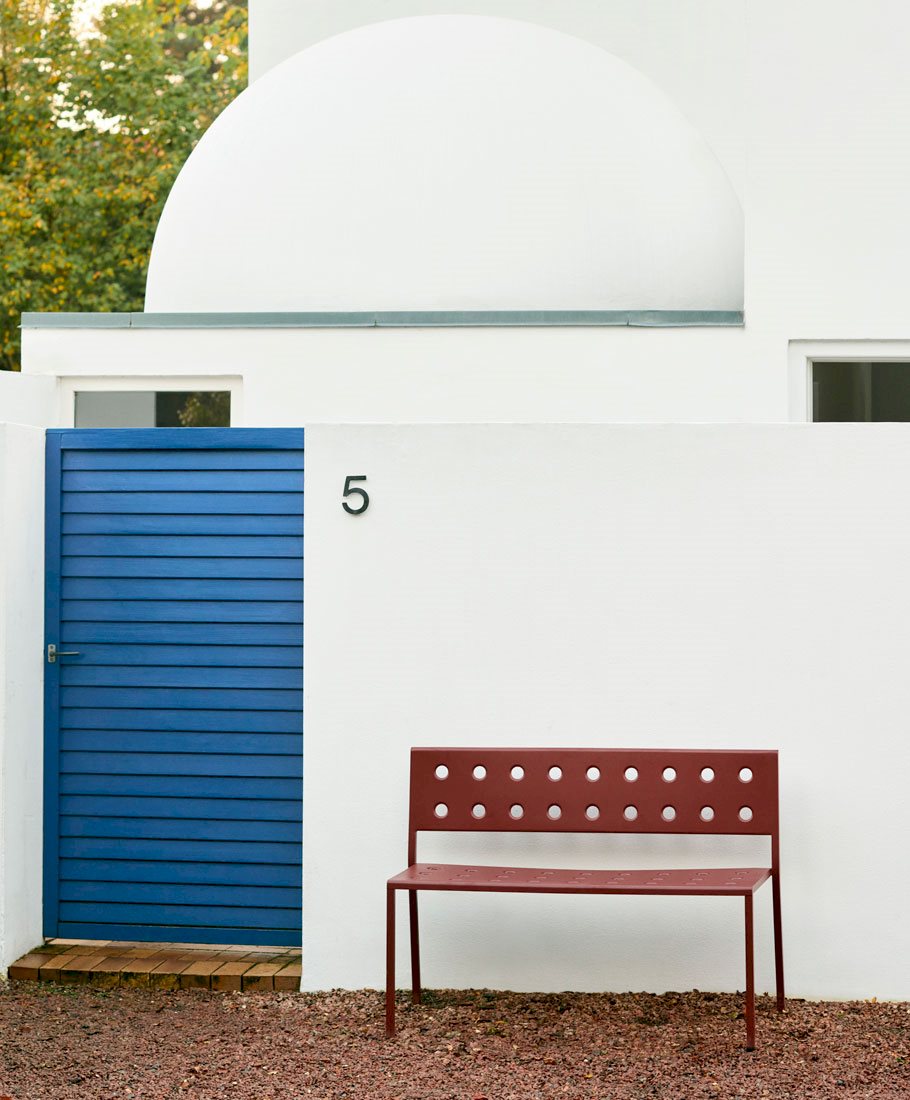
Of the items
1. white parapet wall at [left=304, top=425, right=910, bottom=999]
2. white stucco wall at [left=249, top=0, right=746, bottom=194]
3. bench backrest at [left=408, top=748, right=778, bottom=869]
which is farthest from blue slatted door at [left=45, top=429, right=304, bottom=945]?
white stucco wall at [left=249, top=0, right=746, bottom=194]

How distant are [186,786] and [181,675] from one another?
503 mm

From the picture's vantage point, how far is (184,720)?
6.77 metres

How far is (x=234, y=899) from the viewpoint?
6.69 metres

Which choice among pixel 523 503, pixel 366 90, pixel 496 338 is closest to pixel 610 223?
pixel 496 338

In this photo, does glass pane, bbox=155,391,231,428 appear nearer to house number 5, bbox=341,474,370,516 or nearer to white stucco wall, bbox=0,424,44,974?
white stucco wall, bbox=0,424,44,974

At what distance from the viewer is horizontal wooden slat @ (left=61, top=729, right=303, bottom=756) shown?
6.68 metres

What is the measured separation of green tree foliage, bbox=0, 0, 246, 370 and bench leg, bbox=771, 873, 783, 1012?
18351 mm

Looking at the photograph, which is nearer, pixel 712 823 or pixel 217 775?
pixel 712 823

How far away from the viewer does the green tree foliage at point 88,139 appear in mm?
22438

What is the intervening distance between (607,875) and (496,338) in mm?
4329

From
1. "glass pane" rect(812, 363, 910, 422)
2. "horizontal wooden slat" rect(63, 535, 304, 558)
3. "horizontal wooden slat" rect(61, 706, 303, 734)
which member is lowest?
"horizontal wooden slat" rect(61, 706, 303, 734)

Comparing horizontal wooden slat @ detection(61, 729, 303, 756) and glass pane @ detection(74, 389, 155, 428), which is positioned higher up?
glass pane @ detection(74, 389, 155, 428)

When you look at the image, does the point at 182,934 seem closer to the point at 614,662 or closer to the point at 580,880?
the point at 580,880

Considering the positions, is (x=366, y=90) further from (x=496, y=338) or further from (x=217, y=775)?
(x=217, y=775)
